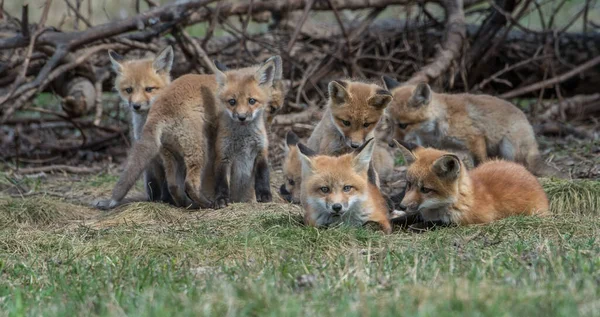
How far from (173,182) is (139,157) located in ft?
1.88

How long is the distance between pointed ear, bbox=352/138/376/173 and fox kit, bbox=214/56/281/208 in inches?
64.7

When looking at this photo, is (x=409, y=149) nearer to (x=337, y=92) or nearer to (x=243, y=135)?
(x=337, y=92)

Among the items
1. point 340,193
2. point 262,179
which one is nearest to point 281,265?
point 340,193

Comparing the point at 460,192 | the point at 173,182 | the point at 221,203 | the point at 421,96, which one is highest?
the point at 421,96

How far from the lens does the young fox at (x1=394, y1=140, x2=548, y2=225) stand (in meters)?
6.42

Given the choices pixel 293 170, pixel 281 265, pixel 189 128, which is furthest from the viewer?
pixel 293 170

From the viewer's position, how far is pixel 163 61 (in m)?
9.05

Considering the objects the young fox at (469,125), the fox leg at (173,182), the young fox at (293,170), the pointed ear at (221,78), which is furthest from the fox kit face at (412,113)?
the fox leg at (173,182)

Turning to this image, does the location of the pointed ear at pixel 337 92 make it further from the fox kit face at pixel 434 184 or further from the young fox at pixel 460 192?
the fox kit face at pixel 434 184

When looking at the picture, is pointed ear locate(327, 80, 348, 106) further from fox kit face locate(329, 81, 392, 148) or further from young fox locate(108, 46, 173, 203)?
young fox locate(108, 46, 173, 203)

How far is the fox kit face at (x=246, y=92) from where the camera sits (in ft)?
25.6

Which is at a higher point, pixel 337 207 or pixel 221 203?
pixel 337 207

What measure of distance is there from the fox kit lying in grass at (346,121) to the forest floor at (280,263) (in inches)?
21.6

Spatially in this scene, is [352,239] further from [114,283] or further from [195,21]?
[195,21]
